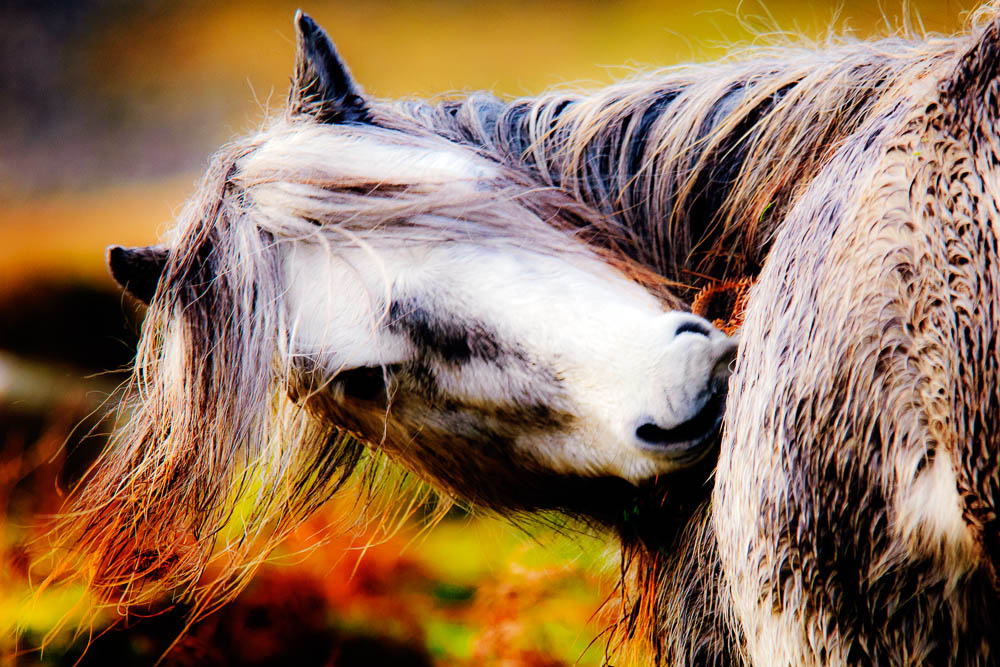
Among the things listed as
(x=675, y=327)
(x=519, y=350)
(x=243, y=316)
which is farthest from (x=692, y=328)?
(x=243, y=316)

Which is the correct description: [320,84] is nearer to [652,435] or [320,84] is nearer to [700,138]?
[700,138]

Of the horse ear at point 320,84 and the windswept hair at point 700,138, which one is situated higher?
the horse ear at point 320,84

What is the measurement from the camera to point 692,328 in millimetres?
590

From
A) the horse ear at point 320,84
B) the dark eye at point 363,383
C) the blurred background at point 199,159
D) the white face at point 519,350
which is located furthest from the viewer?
the blurred background at point 199,159

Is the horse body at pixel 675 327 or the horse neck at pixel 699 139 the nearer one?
the horse body at pixel 675 327

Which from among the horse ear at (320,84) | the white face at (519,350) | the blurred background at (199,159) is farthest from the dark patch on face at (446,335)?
the blurred background at (199,159)

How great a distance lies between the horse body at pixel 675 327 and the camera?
455 millimetres

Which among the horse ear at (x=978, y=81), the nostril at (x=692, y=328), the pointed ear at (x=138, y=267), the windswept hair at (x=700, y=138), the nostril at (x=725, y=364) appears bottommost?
the nostril at (x=725, y=364)

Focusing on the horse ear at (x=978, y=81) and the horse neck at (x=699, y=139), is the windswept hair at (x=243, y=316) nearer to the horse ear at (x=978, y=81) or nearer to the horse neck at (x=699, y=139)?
the horse neck at (x=699, y=139)

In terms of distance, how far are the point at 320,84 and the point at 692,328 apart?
0.47 m

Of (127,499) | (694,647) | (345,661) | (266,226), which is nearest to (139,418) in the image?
(127,499)

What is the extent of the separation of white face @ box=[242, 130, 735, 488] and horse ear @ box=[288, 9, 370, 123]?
56mm

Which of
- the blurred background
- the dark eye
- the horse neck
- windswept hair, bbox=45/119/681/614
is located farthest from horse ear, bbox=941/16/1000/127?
the blurred background

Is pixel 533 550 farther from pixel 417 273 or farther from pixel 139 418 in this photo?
pixel 417 273
